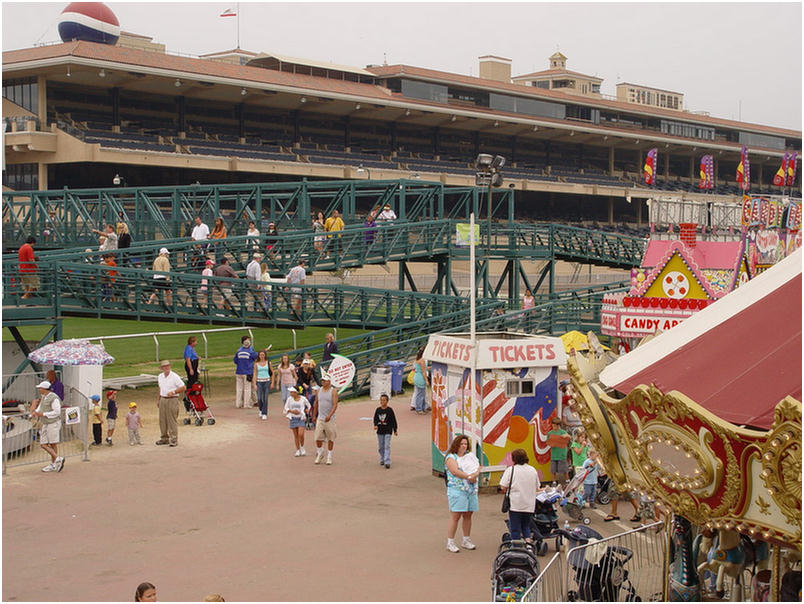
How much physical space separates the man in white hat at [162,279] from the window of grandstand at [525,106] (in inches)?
2002

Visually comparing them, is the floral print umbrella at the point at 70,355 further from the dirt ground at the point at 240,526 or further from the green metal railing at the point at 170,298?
the green metal railing at the point at 170,298

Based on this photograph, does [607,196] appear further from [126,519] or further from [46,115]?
[126,519]

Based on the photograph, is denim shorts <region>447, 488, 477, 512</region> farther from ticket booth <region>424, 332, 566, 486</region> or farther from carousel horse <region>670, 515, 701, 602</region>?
carousel horse <region>670, 515, 701, 602</region>

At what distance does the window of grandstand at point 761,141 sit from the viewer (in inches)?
3708

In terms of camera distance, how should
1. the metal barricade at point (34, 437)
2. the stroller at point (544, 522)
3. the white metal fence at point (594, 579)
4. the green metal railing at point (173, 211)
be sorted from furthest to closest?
the green metal railing at point (173, 211)
the metal barricade at point (34, 437)
the stroller at point (544, 522)
the white metal fence at point (594, 579)

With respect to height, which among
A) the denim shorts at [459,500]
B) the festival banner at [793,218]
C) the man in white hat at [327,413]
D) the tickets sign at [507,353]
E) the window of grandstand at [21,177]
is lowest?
the denim shorts at [459,500]

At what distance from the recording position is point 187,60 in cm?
5400

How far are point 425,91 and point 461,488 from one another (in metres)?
58.0

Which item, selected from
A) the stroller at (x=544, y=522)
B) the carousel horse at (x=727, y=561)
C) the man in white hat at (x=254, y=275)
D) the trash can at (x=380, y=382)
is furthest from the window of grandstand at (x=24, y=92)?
the carousel horse at (x=727, y=561)

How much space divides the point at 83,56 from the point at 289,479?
3632cm

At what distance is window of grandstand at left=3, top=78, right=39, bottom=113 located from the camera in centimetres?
4994

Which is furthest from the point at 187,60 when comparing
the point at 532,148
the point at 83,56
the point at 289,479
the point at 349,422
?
the point at 289,479

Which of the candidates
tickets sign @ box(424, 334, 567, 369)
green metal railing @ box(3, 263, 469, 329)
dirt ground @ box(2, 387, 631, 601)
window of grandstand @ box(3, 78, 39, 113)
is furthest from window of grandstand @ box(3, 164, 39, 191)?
tickets sign @ box(424, 334, 567, 369)

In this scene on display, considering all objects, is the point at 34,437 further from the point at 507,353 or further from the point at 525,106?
the point at 525,106
